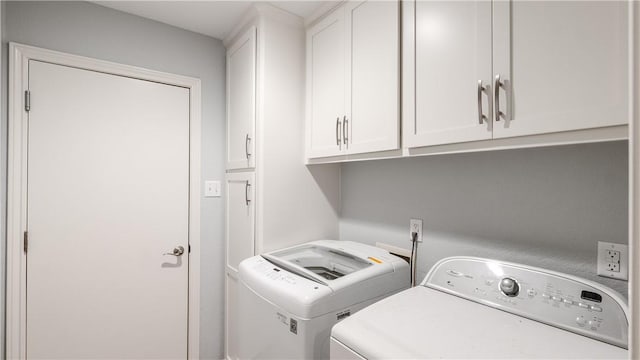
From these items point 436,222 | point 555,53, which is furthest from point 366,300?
point 555,53

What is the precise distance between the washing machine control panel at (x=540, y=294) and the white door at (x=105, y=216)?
1.69m

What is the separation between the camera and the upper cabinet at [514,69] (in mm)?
784

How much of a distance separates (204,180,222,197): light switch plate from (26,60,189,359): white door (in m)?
0.13

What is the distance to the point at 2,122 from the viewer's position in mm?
1521

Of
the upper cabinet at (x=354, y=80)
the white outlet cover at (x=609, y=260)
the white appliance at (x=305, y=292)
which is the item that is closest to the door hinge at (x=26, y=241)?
the white appliance at (x=305, y=292)

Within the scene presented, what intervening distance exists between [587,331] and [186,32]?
2531mm

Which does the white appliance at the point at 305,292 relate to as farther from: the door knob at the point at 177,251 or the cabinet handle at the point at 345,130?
the door knob at the point at 177,251

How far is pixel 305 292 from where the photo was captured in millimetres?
1172

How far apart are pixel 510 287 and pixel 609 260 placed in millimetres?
316

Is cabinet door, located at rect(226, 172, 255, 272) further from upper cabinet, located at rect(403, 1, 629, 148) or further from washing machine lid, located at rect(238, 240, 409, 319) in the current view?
upper cabinet, located at rect(403, 1, 629, 148)

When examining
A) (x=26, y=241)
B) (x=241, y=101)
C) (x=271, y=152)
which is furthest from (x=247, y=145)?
(x=26, y=241)

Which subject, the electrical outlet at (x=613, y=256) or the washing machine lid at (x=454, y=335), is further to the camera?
the electrical outlet at (x=613, y=256)

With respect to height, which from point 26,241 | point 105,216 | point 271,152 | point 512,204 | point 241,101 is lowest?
point 26,241

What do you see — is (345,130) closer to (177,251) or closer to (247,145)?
(247,145)
